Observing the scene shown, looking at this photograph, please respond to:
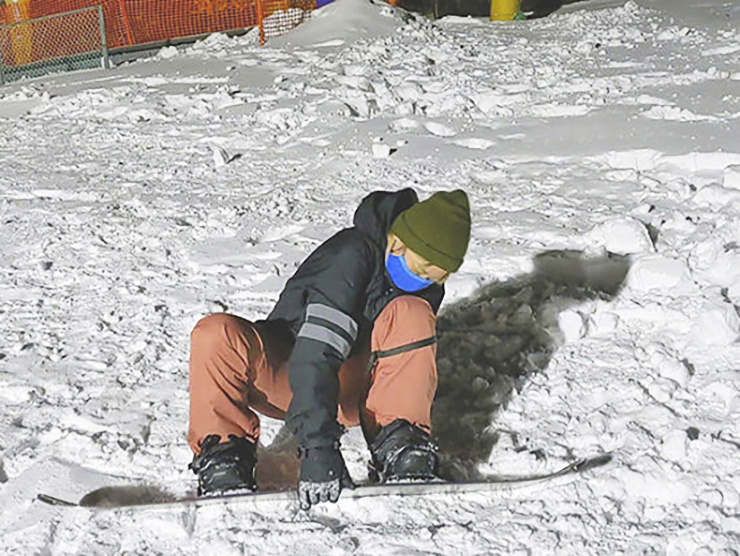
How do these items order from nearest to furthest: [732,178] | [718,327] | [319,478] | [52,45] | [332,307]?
[319,478] < [332,307] < [718,327] < [732,178] < [52,45]

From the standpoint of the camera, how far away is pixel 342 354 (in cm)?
226

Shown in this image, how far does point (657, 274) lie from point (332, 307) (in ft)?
5.10

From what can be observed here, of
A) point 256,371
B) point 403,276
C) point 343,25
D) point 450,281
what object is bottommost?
point 343,25

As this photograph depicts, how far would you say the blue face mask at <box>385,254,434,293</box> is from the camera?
2365 mm

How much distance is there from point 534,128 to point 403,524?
3785 millimetres

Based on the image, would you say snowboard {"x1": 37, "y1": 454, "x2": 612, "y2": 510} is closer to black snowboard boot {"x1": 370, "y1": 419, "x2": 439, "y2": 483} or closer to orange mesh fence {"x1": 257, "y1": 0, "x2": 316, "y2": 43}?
black snowboard boot {"x1": 370, "y1": 419, "x2": 439, "y2": 483}

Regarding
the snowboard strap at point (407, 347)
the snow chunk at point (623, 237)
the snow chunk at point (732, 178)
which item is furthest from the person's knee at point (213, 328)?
the snow chunk at point (732, 178)

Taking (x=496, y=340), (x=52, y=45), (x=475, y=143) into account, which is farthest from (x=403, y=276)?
(x=52, y=45)

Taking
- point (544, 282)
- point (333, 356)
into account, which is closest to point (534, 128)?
point (544, 282)

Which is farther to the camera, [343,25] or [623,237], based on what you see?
[343,25]

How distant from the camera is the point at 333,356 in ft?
7.38

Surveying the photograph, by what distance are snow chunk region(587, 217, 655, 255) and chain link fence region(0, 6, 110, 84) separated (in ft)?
24.0

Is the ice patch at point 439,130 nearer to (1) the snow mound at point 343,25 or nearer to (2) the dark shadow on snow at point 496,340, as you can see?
(2) the dark shadow on snow at point 496,340

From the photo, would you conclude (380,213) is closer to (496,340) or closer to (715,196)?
(496,340)
